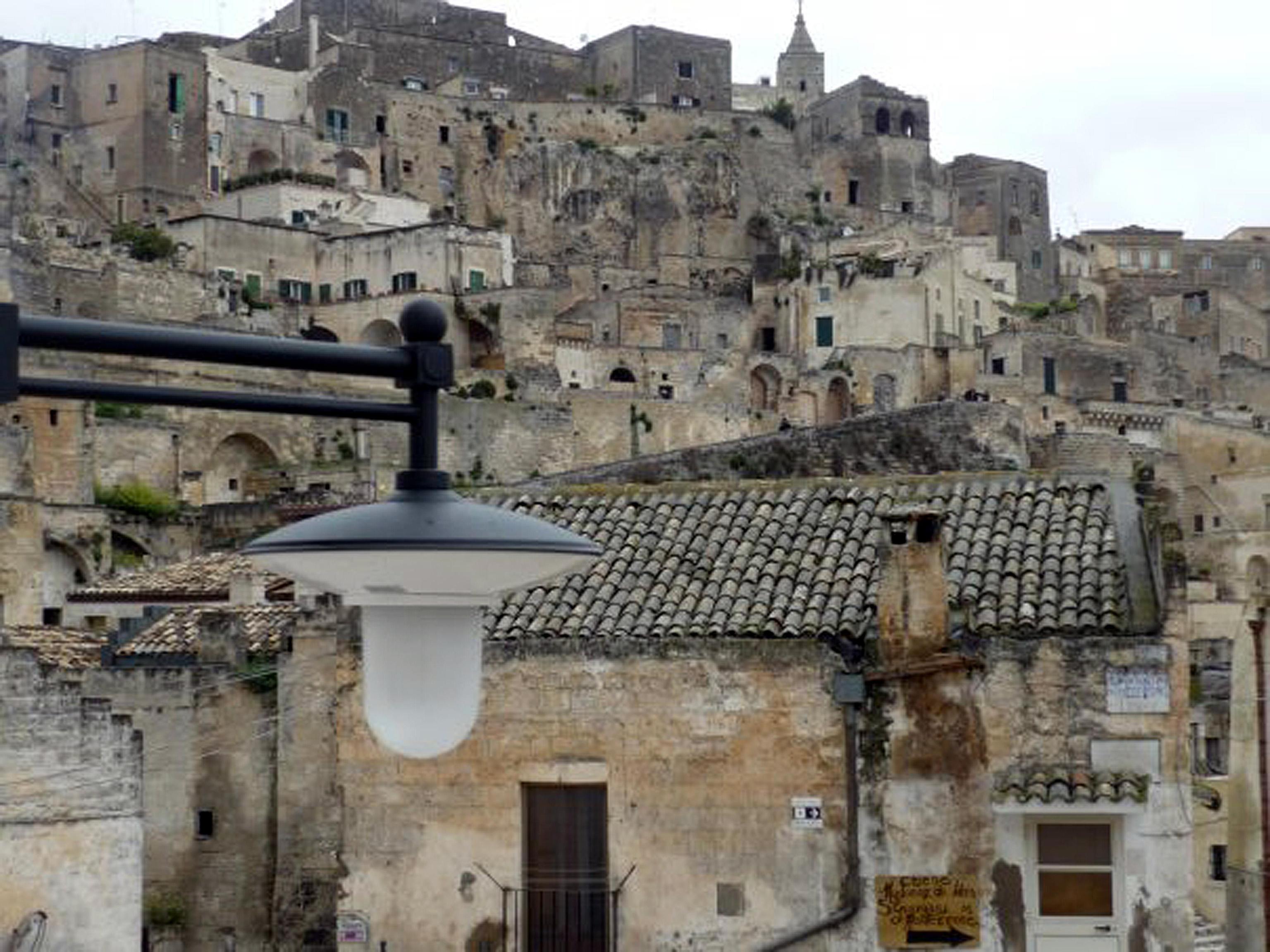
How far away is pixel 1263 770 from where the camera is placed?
61.6 feet

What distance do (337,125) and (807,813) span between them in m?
79.7

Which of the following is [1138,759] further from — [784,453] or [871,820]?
[784,453]

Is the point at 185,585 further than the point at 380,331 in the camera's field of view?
No

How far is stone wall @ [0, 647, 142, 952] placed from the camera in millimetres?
19750

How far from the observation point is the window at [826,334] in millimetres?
84812

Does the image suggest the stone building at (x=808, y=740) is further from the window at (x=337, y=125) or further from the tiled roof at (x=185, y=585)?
the window at (x=337, y=125)

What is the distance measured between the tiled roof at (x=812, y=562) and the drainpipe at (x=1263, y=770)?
1622mm

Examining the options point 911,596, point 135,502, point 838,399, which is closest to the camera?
point 911,596

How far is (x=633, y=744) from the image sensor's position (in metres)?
18.7

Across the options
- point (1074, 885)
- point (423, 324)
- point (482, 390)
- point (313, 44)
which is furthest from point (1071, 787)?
point (313, 44)

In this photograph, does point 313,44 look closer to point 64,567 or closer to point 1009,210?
point 1009,210

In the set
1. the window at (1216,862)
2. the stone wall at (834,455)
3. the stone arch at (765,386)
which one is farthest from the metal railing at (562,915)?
the stone arch at (765,386)

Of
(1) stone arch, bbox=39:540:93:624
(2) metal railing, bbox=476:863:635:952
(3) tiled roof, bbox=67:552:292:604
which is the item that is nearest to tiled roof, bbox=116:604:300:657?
(3) tiled roof, bbox=67:552:292:604

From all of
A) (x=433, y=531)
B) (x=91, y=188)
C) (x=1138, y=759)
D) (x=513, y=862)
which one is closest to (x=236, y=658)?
(x=513, y=862)
